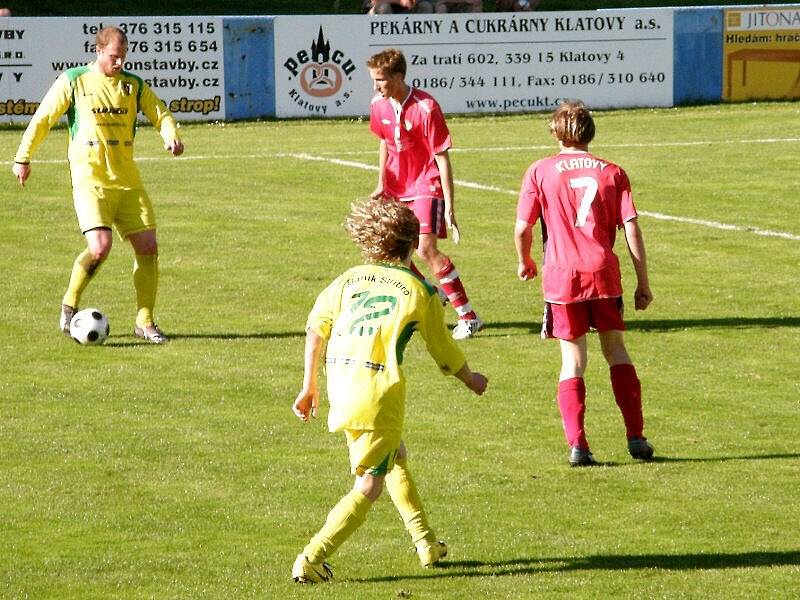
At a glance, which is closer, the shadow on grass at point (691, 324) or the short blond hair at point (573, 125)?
the short blond hair at point (573, 125)

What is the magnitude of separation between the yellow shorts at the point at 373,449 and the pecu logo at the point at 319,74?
2286cm

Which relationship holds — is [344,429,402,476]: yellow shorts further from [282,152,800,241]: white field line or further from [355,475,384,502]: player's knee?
[282,152,800,241]: white field line

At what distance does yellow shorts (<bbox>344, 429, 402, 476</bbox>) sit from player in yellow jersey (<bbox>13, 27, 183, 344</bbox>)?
567 cm

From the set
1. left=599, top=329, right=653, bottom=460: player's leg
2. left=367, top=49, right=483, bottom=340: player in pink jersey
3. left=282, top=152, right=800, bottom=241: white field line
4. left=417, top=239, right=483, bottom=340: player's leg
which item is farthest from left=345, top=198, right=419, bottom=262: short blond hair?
left=282, top=152, right=800, bottom=241: white field line

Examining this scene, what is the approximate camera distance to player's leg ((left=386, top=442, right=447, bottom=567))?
7125mm

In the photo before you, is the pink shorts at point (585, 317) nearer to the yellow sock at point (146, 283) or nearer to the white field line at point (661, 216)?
the yellow sock at point (146, 283)

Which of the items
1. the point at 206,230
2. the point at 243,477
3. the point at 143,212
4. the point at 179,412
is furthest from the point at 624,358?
the point at 206,230

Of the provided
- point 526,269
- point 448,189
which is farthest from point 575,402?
point 448,189

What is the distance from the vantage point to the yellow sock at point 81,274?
12.4m

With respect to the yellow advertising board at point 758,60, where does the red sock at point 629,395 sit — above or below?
below

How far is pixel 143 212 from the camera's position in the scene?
12.4 metres

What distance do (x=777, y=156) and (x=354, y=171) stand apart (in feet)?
19.9

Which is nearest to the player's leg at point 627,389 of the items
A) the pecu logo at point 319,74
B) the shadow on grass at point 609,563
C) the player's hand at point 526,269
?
the player's hand at point 526,269

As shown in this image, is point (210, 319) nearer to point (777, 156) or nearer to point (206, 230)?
point (206, 230)
